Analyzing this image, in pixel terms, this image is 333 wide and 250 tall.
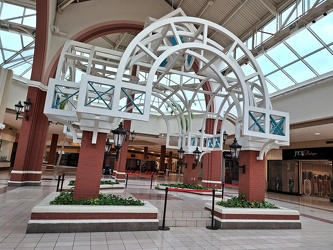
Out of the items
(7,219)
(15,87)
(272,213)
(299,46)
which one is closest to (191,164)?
(272,213)

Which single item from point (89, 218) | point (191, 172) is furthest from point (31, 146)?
point (191, 172)

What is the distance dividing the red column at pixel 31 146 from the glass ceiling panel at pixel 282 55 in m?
12.4

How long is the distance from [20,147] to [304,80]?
1455 cm

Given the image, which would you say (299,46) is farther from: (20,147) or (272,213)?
(20,147)

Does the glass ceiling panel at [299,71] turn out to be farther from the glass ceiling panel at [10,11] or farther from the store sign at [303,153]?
the glass ceiling panel at [10,11]

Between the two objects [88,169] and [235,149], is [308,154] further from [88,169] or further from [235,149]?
[88,169]

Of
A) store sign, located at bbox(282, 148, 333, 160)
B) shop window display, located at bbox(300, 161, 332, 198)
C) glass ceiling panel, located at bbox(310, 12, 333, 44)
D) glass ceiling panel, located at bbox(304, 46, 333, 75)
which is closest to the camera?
glass ceiling panel, located at bbox(310, 12, 333, 44)

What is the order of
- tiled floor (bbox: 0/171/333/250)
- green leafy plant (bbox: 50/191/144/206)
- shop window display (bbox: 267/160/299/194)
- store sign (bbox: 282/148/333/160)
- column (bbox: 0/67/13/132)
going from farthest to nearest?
shop window display (bbox: 267/160/299/194)
store sign (bbox: 282/148/333/160)
column (bbox: 0/67/13/132)
green leafy plant (bbox: 50/191/144/206)
tiled floor (bbox: 0/171/333/250)

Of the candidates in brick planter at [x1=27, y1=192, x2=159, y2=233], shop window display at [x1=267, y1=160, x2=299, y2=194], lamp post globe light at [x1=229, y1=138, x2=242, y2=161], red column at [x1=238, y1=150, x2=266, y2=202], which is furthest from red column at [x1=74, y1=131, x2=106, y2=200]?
shop window display at [x1=267, y1=160, x2=299, y2=194]

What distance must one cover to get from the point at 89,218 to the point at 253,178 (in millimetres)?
5277

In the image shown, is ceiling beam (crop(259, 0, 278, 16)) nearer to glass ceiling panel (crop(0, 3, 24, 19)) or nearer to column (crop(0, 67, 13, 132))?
column (crop(0, 67, 13, 132))

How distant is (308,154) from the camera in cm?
1794

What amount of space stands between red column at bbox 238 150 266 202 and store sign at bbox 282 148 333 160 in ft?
38.5

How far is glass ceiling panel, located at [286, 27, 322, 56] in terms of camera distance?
10.9m
